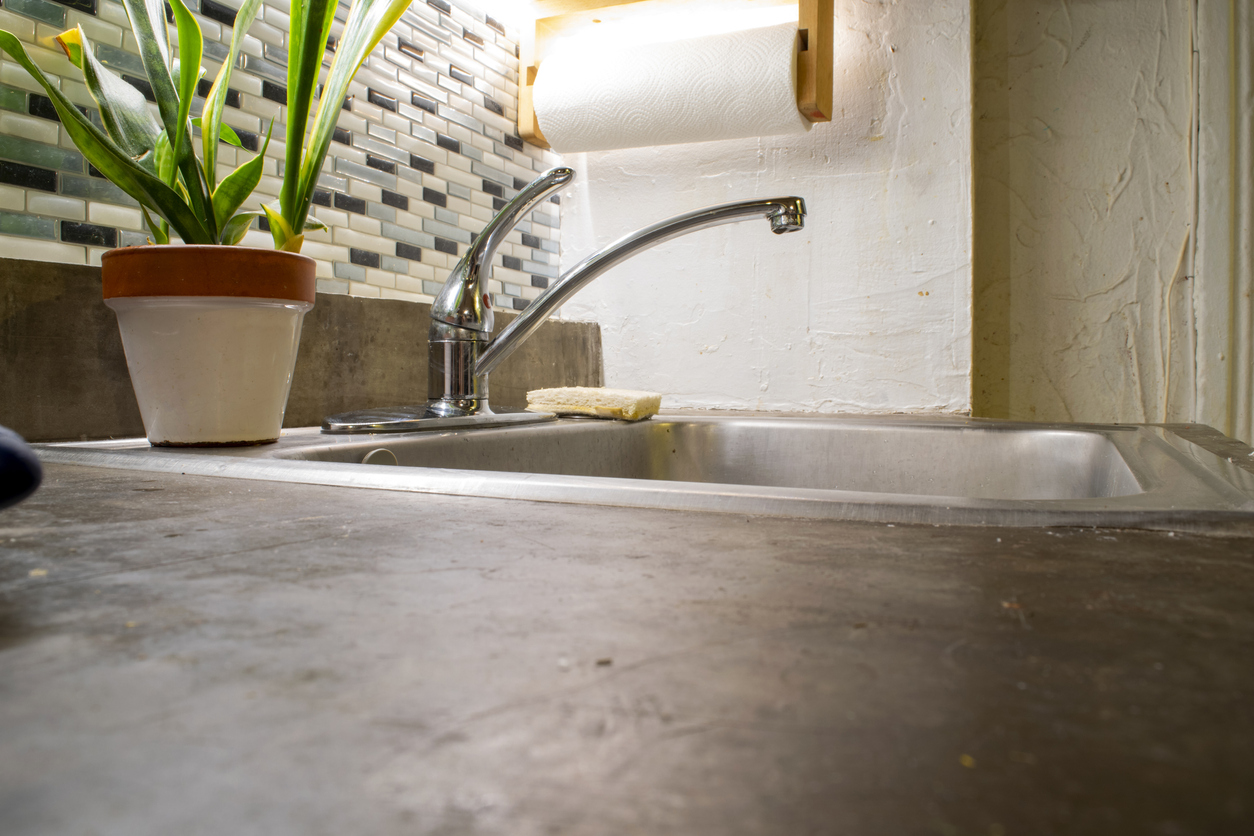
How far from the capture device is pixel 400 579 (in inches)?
12.7

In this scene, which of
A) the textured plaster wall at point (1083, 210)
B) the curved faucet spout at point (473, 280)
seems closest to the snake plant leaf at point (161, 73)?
the curved faucet spout at point (473, 280)

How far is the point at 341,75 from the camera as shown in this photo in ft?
2.96

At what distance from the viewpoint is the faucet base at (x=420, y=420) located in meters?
0.95

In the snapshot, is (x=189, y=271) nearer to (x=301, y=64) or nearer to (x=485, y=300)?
(x=301, y=64)

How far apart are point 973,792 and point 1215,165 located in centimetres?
202

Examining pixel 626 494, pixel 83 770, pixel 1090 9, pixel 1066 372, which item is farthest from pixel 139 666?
pixel 1090 9

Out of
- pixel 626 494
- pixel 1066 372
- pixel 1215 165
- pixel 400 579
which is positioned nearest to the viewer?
pixel 400 579

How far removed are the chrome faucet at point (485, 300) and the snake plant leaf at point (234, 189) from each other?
1.07ft

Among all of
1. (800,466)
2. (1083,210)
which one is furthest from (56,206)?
(1083,210)

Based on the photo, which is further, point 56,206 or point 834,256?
point 834,256

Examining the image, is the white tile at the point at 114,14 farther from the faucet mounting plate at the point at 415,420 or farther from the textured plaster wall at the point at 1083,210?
the textured plaster wall at the point at 1083,210

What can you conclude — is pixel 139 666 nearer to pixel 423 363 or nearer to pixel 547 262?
pixel 423 363

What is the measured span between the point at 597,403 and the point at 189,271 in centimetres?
65

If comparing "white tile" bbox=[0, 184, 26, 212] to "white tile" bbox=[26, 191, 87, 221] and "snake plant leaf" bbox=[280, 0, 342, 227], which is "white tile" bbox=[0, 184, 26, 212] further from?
"snake plant leaf" bbox=[280, 0, 342, 227]
